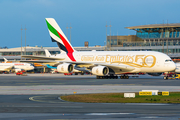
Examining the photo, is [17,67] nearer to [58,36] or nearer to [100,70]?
[58,36]

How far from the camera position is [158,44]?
135m

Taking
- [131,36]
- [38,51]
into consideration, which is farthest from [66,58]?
[38,51]

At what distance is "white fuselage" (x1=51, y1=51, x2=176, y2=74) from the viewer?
197 ft

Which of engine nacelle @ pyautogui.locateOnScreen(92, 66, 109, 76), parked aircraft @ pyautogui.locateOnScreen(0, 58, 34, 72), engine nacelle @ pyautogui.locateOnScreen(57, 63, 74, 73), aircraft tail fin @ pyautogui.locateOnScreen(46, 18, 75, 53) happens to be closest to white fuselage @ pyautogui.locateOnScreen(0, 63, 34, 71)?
parked aircraft @ pyautogui.locateOnScreen(0, 58, 34, 72)

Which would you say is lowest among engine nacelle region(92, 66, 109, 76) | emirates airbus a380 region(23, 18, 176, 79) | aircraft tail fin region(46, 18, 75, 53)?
engine nacelle region(92, 66, 109, 76)

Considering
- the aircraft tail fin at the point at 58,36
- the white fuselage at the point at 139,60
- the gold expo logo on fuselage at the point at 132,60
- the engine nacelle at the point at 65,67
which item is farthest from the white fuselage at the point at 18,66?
the engine nacelle at the point at 65,67

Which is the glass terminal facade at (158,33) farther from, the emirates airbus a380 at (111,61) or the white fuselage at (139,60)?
the white fuselage at (139,60)

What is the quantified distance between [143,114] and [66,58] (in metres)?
52.3

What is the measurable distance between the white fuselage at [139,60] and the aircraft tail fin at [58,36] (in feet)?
19.0

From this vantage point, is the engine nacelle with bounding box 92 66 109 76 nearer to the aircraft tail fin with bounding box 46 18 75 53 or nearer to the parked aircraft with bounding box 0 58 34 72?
the aircraft tail fin with bounding box 46 18 75 53

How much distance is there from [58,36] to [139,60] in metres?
18.9

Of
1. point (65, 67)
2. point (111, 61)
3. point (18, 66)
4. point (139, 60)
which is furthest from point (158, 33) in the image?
point (65, 67)

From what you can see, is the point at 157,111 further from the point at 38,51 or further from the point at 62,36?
the point at 38,51

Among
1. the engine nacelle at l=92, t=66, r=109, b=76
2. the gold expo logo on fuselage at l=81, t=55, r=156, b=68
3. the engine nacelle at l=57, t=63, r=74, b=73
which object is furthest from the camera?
the engine nacelle at l=57, t=63, r=74, b=73
